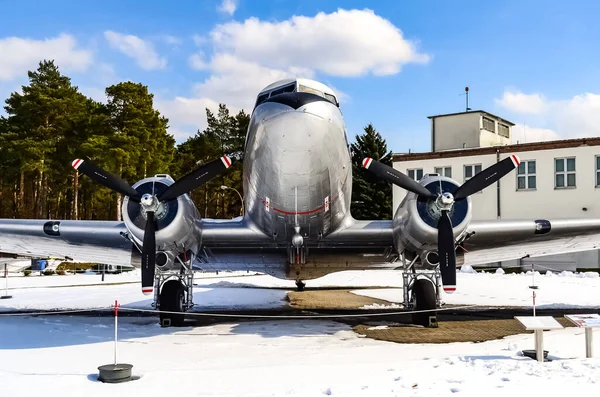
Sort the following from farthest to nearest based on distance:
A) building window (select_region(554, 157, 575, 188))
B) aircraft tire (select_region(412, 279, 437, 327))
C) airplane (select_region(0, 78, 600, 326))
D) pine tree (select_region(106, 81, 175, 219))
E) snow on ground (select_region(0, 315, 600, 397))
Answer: pine tree (select_region(106, 81, 175, 219)) → building window (select_region(554, 157, 575, 188)) → aircraft tire (select_region(412, 279, 437, 327)) → airplane (select_region(0, 78, 600, 326)) → snow on ground (select_region(0, 315, 600, 397))

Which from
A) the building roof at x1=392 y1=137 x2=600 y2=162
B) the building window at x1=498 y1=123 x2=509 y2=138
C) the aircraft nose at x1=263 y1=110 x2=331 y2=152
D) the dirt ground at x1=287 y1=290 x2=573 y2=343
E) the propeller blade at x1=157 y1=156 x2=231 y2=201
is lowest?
the dirt ground at x1=287 y1=290 x2=573 y2=343

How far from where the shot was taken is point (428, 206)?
1184 centimetres

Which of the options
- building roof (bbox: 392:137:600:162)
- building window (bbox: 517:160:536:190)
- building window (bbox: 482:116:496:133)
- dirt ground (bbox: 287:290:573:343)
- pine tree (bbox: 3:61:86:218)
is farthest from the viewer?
pine tree (bbox: 3:61:86:218)

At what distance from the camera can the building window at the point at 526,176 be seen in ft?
113

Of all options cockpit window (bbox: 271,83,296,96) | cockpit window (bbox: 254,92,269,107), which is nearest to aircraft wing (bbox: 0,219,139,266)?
cockpit window (bbox: 254,92,269,107)

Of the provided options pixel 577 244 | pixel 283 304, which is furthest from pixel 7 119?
pixel 577 244

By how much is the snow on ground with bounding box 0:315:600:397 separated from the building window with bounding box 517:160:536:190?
81.8 feet

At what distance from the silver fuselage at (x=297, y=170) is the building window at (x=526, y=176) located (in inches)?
1013

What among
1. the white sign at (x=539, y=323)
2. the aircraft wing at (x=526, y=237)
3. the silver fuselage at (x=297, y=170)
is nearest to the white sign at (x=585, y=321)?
the white sign at (x=539, y=323)

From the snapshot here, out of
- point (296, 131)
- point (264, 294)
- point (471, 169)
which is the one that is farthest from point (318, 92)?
point (471, 169)

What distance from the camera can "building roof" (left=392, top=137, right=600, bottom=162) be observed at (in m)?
32.2

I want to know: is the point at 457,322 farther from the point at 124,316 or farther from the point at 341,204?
the point at 124,316

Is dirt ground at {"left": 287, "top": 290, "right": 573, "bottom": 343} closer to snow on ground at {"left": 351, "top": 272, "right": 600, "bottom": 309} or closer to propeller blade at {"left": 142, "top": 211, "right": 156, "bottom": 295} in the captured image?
snow on ground at {"left": 351, "top": 272, "right": 600, "bottom": 309}

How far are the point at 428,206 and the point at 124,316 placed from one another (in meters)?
9.30
